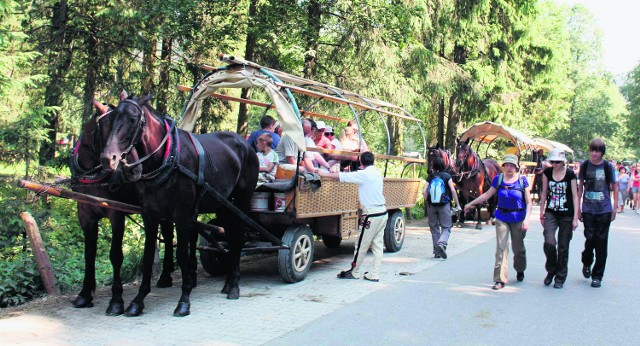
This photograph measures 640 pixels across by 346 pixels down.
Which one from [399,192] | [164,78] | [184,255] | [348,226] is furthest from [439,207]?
[164,78]

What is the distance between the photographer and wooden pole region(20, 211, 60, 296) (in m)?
6.86

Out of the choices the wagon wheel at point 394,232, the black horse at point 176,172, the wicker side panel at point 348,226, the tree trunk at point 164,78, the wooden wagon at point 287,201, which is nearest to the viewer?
the black horse at point 176,172

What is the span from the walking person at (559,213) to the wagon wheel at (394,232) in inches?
125

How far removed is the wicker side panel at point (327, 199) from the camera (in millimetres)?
8008

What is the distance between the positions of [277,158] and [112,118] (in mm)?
3339

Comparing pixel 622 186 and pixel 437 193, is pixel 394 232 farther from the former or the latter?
pixel 622 186

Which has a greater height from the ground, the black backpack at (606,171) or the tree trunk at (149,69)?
the tree trunk at (149,69)

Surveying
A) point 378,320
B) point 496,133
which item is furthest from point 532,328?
point 496,133

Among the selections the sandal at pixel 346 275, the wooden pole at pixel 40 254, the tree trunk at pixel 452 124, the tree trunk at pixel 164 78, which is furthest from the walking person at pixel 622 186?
the wooden pole at pixel 40 254

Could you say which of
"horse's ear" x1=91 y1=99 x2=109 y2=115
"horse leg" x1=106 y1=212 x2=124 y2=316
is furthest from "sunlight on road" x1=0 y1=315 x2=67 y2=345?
"horse's ear" x1=91 y1=99 x2=109 y2=115

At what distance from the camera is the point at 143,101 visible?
244 inches

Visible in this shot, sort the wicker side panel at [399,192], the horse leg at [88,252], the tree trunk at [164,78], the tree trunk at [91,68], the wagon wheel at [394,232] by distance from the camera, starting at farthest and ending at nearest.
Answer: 1. the tree trunk at [164,78]
2. the tree trunk at [91,68]
3. the wagon wheel at [394,232]
4. the wicker side panel at [399,192]
5. the horse leg at [88,252]

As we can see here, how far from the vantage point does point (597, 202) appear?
825cm

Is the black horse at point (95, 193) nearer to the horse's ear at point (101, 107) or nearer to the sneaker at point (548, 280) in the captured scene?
the horse's ear at point (101, 107)
